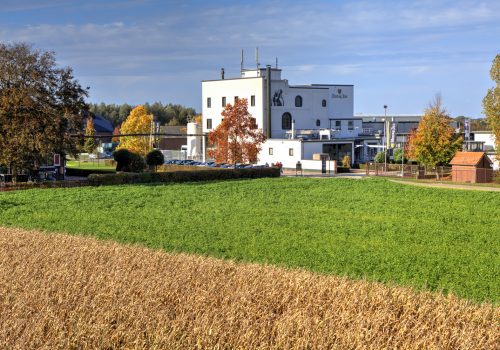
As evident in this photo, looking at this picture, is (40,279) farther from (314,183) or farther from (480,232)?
(314,183)

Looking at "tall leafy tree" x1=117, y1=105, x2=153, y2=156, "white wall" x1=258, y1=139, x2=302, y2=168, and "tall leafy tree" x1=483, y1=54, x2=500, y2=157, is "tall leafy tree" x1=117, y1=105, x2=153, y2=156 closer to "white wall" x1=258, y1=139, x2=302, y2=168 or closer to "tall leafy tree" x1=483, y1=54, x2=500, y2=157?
"white wall" x1=258, y1=139, x2=302, y2=168

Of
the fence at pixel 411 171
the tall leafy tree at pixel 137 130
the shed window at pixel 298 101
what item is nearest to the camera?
the fence at pixel 411 171

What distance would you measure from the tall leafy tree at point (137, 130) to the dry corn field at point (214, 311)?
247ft

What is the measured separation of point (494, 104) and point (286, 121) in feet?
130

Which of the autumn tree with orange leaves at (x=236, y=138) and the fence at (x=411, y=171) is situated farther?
the autumn tree with orange leaves at (x=236, y=138)

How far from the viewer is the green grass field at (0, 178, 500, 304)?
1873cm

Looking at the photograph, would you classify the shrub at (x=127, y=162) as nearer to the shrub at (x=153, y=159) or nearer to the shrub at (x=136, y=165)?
the shrub at (x=136, y=165)

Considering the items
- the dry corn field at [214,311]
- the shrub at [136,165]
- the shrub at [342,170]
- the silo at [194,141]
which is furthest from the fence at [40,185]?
the silo at [194,141]

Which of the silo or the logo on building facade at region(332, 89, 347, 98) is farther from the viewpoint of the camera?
the logo on building facade at region(332, 89, 347, 98)

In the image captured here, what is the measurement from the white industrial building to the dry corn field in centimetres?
6492

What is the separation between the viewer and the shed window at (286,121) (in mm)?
90000

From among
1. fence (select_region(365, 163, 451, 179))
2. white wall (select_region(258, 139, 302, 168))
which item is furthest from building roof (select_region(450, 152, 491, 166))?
white wall (select_region(258, 139, 302, 168))

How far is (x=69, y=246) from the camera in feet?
60.5

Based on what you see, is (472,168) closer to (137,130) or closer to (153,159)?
(153,159)
